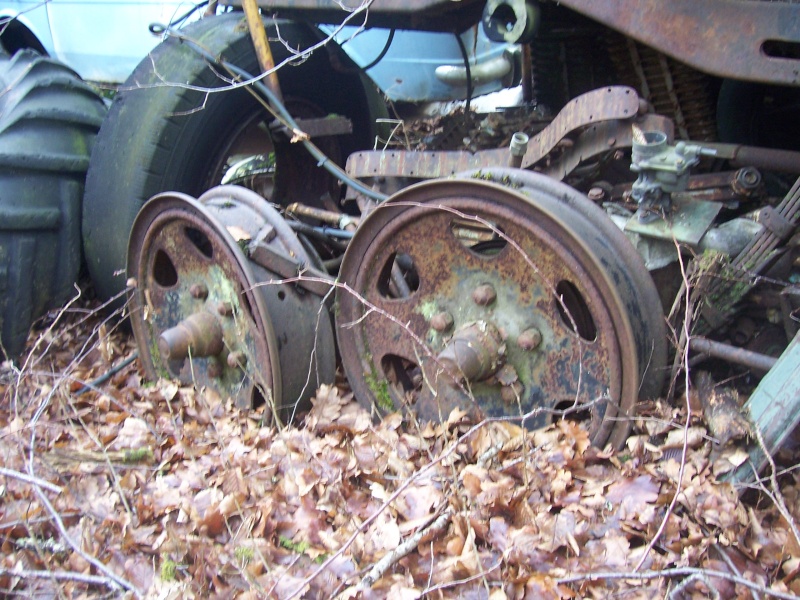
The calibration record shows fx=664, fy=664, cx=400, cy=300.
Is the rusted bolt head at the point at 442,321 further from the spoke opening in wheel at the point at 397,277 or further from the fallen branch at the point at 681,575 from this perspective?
the fallen branch at the point at 681,575

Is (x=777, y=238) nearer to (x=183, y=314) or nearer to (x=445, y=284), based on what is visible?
(x=445, y=284)

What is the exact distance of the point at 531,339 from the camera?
221 cm

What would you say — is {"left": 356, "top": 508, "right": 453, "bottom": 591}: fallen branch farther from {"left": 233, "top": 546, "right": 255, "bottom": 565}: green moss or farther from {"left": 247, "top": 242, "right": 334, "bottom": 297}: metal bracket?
{"left": 247, "top": 242, "right": 334, "bottom": 297}: metal bracket

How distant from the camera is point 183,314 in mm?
2934

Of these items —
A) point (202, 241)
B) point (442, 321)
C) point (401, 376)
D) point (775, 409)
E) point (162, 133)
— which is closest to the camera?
point (775, 409)

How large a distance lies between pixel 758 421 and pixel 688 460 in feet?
0.79

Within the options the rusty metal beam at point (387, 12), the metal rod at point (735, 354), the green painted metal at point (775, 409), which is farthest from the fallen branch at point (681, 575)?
the rusty metal beam at point (387, 12)

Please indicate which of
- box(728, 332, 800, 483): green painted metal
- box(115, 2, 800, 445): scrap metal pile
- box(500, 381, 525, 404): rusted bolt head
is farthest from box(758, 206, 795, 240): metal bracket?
box(500, 381, 525, 404): rusted bolt head

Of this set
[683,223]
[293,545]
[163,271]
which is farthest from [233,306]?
[683,223]

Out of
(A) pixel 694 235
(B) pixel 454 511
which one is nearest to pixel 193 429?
(B) pixel 454 511

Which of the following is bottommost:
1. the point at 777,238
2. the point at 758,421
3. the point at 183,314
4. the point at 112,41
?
the point at 758,421

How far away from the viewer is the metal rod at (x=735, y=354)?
2.04m

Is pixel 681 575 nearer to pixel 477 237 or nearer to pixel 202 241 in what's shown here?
pixel 477 237

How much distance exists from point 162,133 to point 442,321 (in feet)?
5.51
